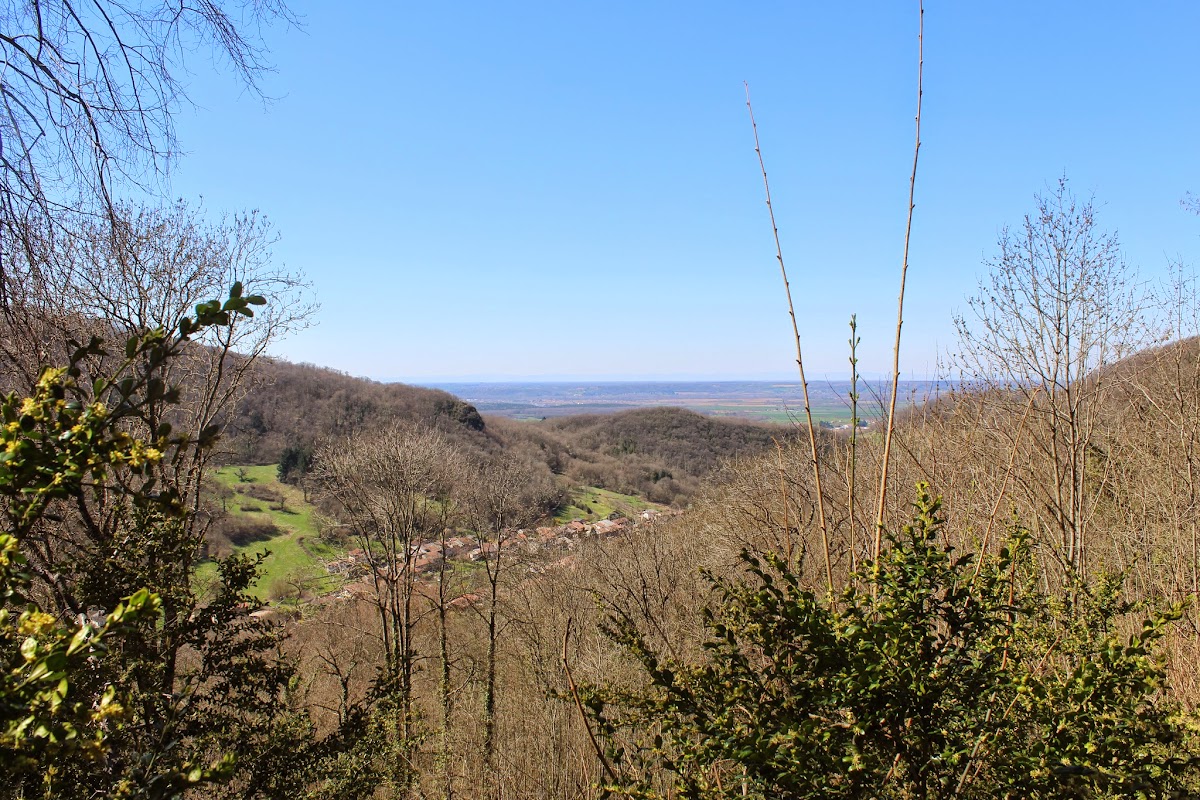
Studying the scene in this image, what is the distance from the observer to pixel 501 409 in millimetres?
114375

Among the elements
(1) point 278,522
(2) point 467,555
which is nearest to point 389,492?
(2) point 467,555

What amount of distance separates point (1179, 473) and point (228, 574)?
27.6ft

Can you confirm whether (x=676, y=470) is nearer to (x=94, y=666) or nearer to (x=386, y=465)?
(x=386, y=465)

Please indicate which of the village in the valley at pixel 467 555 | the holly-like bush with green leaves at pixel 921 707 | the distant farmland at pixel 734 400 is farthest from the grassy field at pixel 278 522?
the holly-like bush with green leaves at pixel 921 707

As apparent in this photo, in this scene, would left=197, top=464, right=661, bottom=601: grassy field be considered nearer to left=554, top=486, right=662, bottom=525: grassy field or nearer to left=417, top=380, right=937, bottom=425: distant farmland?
left=554, top=486, right=662, bottom=525: grassy field

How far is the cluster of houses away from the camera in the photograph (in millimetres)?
18344

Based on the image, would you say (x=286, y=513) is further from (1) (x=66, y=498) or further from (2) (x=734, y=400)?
(2) (x=734, y=400)

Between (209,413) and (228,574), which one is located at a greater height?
(209,413)

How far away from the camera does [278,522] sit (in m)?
34.4

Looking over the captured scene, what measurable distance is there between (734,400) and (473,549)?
6349 cm

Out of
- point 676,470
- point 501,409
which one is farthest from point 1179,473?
point 501,409

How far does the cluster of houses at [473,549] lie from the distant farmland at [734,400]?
820 cm

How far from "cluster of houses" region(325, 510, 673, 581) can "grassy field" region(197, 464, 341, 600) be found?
3.67 metres

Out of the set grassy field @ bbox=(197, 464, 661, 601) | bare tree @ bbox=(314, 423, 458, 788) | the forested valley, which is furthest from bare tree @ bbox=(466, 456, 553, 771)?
grassy field @ bbox=(197, 464, 661, 601)
